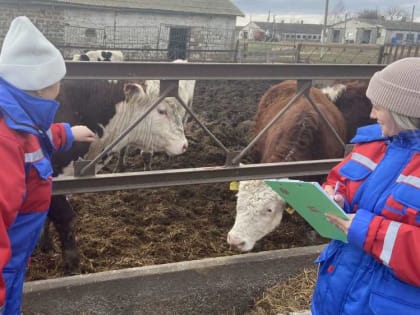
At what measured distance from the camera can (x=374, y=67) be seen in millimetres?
3709

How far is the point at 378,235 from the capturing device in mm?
1606

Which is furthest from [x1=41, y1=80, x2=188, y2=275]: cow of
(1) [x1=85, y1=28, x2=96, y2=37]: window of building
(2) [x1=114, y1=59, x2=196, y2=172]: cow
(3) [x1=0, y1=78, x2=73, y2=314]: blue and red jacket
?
(1) [x1=85, y1=28, x2=96, y2=37]: window of building

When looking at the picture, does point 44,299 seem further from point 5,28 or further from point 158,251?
point 5,28

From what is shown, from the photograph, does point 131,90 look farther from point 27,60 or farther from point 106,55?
point 106,55

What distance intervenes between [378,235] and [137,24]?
75.1 feet

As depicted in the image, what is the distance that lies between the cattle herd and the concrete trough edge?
8.9 inches

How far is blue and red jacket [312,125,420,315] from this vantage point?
5.21ft

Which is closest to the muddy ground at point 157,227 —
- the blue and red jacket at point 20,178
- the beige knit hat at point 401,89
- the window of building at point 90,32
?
the blue and red jacket at point 20,178

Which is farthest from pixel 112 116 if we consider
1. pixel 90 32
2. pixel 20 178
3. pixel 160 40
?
→ pixel 160 40

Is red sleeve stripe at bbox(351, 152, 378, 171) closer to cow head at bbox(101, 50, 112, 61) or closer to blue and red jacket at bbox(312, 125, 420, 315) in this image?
blue and red jacket at bbox(312, 125, 420, 315)

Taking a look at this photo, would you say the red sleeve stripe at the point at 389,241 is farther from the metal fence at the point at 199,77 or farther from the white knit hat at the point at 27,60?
the metal fence at the point at 199,77

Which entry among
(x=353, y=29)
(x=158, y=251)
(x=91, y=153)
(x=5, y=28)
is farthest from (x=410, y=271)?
(x=353, y=29)

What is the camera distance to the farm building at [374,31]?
185 ft

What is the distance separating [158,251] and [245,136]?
12.0 ft
